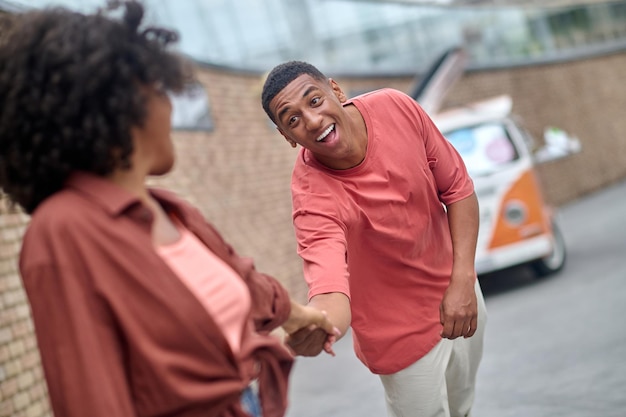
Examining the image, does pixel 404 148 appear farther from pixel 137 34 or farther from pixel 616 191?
pixel 616 191

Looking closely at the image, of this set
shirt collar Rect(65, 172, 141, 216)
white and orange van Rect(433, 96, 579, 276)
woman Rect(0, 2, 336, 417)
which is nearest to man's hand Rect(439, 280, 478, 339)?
woman Rect(0, 2, 336, 417)

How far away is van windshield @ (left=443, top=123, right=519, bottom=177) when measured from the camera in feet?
35.3

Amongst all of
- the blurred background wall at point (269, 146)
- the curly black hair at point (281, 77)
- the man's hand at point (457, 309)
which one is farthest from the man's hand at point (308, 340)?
the curly black hair at point (281, 77)

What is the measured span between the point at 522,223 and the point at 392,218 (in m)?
7.66

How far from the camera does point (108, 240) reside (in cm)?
180

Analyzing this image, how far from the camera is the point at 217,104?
1193cm

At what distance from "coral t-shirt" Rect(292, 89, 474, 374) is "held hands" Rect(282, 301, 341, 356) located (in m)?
0.64

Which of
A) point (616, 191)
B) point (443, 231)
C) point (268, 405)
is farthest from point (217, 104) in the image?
point (616, 191)

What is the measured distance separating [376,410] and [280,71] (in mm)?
3530

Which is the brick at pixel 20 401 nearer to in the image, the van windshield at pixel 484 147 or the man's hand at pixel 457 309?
the man's hand at pixel 457 309

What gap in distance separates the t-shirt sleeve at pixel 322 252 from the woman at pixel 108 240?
2.89 feet

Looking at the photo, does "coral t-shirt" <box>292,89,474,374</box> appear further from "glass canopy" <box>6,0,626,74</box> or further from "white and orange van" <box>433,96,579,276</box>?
"white and orange van" <box>433,96,579,276</box>

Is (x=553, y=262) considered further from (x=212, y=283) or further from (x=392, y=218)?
(x=212, y=283)

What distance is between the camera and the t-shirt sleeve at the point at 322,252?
9.52ft
